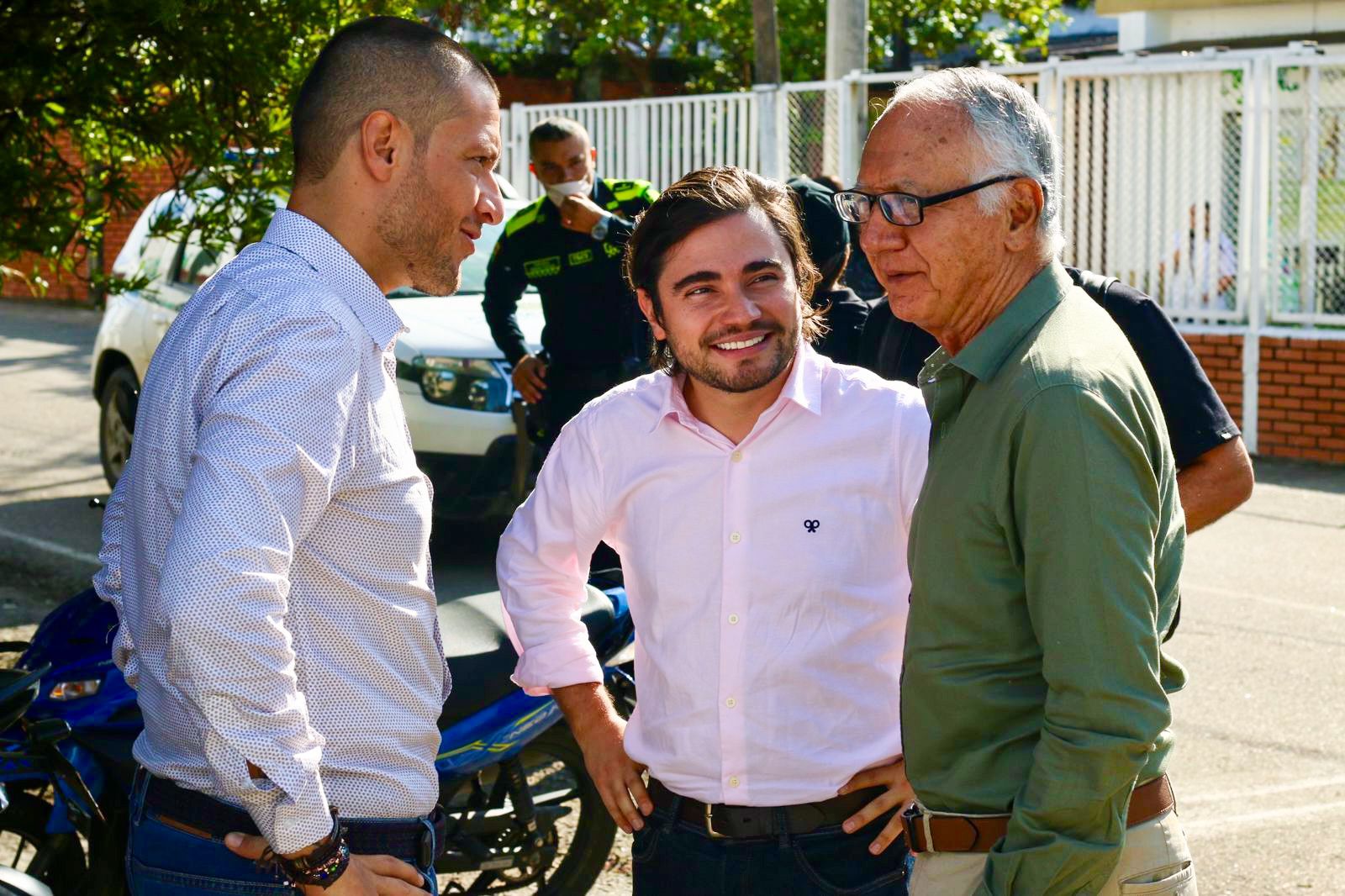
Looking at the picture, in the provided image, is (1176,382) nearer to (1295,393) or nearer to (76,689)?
(76,689)

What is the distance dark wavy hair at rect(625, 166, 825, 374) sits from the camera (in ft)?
8.90

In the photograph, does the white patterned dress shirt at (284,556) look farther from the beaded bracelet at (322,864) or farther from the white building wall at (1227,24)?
the white building wall at (1227,24)

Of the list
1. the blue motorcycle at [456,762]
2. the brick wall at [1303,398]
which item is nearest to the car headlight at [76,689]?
the blue motorcycle at [456,762]

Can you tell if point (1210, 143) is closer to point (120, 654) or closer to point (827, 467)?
point (827, 467)

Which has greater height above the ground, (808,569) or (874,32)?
(874,32)

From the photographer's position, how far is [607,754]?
2.78 meters

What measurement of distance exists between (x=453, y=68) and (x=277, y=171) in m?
2.52

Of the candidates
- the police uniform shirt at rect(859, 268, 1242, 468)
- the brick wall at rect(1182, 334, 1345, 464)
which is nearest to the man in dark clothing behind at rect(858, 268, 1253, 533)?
the police uniform shirt at rect(859, 268, 1242, 468)

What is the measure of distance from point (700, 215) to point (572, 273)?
4101 mm

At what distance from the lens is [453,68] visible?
232 cm

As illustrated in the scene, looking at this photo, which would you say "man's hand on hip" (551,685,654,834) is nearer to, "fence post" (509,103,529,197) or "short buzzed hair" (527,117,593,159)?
"short buzzed hair" (527,117,593,159)

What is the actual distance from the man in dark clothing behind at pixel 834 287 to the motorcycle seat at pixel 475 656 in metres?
1.38

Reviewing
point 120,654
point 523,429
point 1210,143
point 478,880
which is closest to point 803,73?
point 1210,143

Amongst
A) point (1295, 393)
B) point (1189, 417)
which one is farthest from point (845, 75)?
point (1189, 417)
